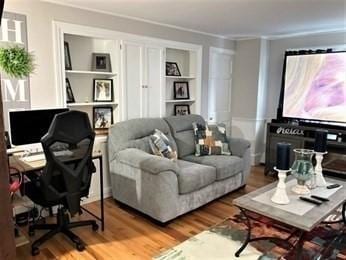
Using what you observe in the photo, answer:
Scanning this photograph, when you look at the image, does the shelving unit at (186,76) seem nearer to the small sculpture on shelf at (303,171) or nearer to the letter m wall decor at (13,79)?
the letter m wall decor at (13,79)

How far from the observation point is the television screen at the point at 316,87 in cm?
408

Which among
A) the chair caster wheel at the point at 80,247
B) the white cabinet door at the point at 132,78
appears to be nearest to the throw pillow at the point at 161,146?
the white cabinet door at the point at 132,78

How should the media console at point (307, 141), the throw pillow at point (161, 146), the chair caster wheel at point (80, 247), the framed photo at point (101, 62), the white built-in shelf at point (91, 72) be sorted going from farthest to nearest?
the media console at point (307, 141)
the framed photo at point (101, 62)
the throw pillow at point (161, 146)
the white built-in shelf at point (91, 72)
the chair caster wheel at point (80, 247)

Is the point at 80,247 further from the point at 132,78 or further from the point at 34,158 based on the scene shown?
the point at 132,78

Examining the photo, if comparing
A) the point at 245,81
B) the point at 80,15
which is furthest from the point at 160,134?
the point at 245,81

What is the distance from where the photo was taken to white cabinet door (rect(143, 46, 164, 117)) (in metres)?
3.89

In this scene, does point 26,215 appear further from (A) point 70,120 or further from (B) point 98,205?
(A) point 70,120

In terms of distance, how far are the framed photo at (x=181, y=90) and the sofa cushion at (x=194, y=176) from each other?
1503 millimetres

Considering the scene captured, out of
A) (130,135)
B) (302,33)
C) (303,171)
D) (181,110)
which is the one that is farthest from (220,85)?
(303,171)

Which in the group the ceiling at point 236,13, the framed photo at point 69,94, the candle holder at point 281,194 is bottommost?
the candle holder at point 281,194

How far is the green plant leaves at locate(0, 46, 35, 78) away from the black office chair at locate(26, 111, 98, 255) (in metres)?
0.87

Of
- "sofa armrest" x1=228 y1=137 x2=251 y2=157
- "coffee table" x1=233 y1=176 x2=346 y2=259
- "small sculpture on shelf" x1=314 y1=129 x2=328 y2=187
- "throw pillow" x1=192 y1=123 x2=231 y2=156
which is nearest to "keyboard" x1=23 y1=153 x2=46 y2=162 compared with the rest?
"coffee table" x1=233 y1=176 x2=346 y2=259

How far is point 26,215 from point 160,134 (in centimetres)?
170

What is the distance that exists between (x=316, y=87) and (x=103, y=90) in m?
3.15
